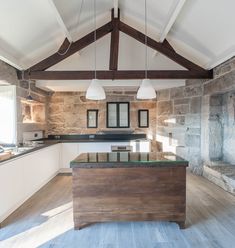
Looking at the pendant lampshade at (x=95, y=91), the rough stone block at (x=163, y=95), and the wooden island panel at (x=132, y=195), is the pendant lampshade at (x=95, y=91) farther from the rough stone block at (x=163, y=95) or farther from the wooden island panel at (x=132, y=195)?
the rough stone block at (x=163, y=95)

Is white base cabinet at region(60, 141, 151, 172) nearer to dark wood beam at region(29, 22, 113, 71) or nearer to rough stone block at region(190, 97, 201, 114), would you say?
rough stone block at region(190, 97, 201, 114)

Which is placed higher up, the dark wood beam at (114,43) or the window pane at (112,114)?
the dark wood beam at (114,43)

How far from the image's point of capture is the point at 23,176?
3.64 metres

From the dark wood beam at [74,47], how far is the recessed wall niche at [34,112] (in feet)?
3.12

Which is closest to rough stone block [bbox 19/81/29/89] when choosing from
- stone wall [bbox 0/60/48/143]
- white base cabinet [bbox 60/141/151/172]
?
stone wall [bbox 0/60/48/143]

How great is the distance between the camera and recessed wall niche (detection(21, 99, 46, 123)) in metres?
5.31

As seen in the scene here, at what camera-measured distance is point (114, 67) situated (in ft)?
16.3

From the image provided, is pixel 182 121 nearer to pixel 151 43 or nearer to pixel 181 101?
pixel 181 101

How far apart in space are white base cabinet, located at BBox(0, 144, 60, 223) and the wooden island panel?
1.04 m

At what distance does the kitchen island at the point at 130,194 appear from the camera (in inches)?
112

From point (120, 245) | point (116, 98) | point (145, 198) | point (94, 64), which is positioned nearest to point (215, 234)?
point (145, 198)

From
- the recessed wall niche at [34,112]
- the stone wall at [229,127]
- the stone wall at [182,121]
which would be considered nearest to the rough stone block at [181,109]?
the stone wall at [182,121]

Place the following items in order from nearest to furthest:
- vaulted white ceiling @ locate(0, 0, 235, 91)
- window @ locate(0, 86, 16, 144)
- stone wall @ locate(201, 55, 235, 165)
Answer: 1. vaulted white ceiling @ locate(0, 0, 235, 91)
2. window @ locate(0, 86, 16, 144)
3. stone wall @ locate(201, 55, 235, 165)

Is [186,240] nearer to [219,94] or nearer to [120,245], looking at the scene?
[120,245]
